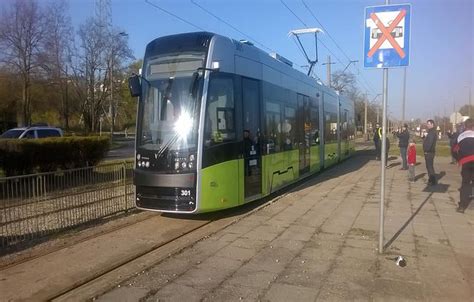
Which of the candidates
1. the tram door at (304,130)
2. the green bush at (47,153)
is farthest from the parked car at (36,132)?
the tram door at (304,130)

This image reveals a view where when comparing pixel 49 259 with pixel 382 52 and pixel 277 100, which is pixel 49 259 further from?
pixel 277 100

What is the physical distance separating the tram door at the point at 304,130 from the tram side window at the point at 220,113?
192 inches

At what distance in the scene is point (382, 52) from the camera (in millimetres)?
6312

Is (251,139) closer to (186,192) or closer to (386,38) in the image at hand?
(186,192)

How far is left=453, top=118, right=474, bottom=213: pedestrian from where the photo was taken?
9492mm

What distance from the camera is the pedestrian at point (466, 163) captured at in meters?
9.49

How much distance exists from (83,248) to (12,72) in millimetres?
37895

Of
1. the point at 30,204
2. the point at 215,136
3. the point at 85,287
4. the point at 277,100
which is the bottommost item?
the point at 85,287

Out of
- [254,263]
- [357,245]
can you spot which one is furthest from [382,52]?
[254,263]

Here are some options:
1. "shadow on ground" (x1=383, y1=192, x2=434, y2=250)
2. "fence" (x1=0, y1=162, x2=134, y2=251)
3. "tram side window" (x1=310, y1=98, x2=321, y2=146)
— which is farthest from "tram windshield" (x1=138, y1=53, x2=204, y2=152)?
"tram side window" (x1=310, y1=98, x2=321, y2=146)

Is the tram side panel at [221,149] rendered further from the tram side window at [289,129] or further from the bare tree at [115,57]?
the bare tree at [115,57]

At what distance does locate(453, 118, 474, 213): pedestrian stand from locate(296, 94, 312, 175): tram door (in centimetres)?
475

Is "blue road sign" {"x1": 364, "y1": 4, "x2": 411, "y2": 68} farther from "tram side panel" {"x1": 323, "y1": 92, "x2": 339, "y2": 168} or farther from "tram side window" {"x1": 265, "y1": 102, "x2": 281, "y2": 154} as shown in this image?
"tram side panel" {"x1": 323, "y1": 92, "x2": 339, "y2": 168}

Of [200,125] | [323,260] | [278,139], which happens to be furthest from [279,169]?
[323,260]
